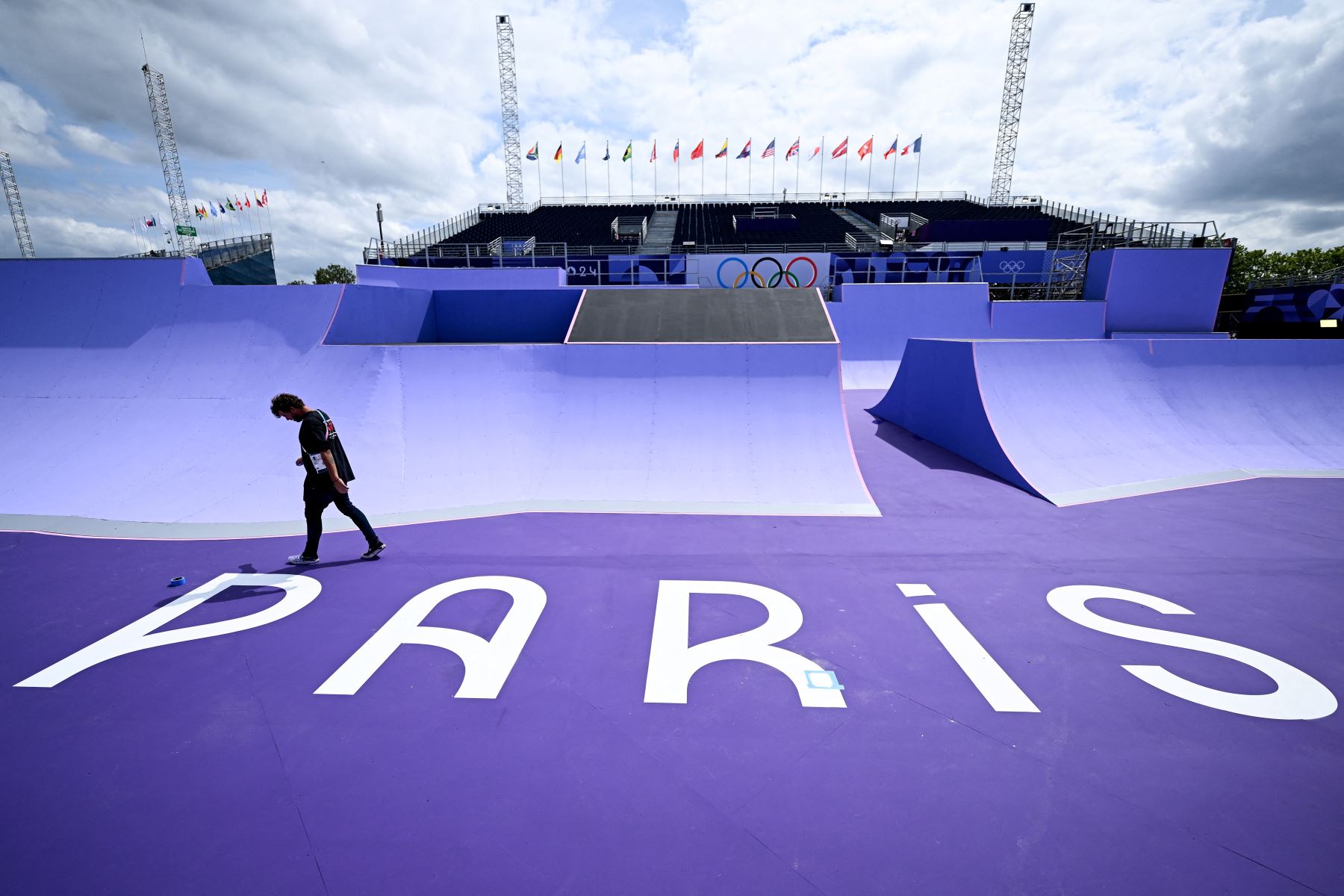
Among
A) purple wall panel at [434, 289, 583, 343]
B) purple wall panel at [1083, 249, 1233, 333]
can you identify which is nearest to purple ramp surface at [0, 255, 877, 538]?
purple wall panel at [434, 289, 583, 343]

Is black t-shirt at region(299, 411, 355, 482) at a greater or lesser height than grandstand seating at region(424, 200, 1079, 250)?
lesser

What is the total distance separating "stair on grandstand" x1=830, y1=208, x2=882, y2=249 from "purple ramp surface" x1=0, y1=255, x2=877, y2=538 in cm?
3139

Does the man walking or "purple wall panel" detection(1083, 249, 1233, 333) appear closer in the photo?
the man walking

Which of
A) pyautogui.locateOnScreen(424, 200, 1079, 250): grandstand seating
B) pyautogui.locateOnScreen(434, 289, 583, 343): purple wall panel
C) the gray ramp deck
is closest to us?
the gray ramp deck

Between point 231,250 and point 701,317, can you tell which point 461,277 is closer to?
point 701,317

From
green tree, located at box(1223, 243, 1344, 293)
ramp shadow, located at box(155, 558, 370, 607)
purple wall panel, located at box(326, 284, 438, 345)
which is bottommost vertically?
ramp shadow, located at box(155, 558, 370, 607)

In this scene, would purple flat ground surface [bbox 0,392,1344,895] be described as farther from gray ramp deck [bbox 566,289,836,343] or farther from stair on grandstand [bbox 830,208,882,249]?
stair on grandstand [bbox 830,208,882,249]

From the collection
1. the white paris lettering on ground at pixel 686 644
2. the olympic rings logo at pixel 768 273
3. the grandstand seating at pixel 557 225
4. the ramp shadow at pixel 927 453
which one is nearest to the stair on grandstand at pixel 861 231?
the olympic rings logo at pixel 768 273

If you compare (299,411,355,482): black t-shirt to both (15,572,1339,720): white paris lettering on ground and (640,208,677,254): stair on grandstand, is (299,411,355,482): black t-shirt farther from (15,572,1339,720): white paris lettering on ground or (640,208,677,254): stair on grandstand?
(640,208,677,254): stair on grandstand

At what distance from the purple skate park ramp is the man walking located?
0.35 metres

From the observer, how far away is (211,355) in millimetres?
7918

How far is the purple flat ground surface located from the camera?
6.81 feet

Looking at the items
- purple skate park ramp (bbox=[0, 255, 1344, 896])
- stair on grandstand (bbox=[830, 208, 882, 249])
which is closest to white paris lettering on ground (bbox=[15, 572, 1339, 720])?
purple skate park ramp (bbox=[0, 255, 1344, 896])

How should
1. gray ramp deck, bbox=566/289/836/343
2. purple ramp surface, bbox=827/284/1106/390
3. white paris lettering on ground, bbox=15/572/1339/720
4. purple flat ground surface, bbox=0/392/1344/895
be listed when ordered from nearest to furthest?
purple flat ground surface, bbox=0/392/1344/895
white paris lettering on ground, bbox=15/572/1339/720
gray ramp deck, bbox=566/289/836/343
purple ramp surface, bbox=827/284/1106/390
